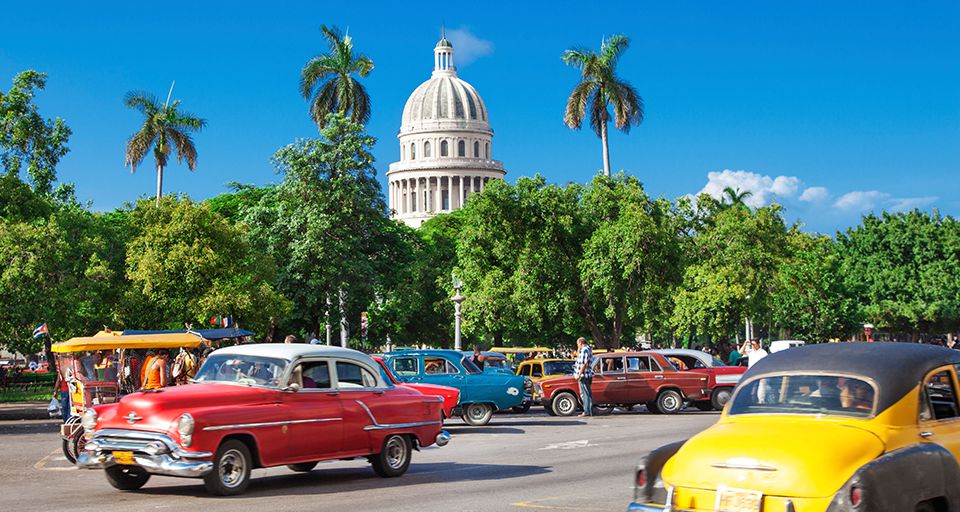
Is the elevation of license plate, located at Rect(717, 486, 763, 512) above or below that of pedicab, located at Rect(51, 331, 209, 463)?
below

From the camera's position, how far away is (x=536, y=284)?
51.4m

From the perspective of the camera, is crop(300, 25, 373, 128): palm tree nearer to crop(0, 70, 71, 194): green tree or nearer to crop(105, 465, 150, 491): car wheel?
crop(0, 70, 71, 194): green tree

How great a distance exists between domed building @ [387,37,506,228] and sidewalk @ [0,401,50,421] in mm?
123746

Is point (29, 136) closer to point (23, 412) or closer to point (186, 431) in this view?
point (23, 412)

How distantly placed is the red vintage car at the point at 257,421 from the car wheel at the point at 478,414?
32.9 feet

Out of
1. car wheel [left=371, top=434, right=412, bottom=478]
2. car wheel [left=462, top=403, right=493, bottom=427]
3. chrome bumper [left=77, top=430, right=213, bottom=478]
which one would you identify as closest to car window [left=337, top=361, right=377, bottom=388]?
car wheel [left=371, top=434, right=412, bottom=478]

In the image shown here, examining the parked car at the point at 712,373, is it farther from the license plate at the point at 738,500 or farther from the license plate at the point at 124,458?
the license plate at the point at 738,500

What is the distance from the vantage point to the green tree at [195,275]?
42.8m

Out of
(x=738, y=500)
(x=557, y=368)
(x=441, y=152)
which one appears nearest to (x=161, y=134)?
(x=557, y=368)

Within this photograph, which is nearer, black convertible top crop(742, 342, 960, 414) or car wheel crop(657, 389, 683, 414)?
black convertible top crop(742, 342, 960, 414)

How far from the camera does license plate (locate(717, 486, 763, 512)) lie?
8.20 meters

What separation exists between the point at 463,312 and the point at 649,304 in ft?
27.2

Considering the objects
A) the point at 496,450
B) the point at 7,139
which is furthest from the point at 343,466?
the point at 7,139

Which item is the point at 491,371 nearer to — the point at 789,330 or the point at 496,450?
the point at 496,450
